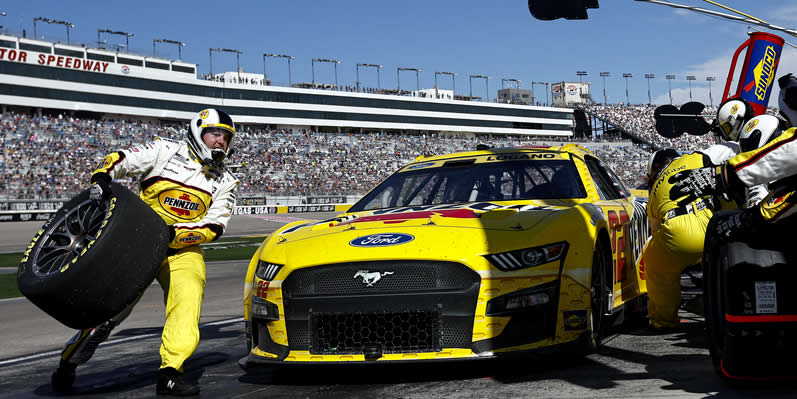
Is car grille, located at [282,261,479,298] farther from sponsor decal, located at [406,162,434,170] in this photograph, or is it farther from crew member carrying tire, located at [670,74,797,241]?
sponsor decal, located at [406,162,434,170]

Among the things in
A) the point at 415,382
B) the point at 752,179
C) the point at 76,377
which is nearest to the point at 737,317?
the point at 752,179

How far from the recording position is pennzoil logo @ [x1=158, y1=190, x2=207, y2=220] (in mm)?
5129

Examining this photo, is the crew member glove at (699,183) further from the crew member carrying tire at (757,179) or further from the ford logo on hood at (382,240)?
the ford logo on hood at (382,240)

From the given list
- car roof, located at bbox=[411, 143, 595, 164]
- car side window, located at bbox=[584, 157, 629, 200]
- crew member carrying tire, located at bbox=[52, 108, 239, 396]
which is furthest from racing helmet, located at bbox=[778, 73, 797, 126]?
crew member carrying tire, located at bbox=[52, 108, 239, 396]

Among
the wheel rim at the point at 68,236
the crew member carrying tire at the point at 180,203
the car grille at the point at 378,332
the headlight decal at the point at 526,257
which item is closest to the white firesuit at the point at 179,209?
the crew member carrying tire at the point at 180,203

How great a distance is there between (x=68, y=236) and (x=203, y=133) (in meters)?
1.08

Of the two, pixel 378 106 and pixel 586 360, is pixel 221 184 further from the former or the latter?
pixel 378 106

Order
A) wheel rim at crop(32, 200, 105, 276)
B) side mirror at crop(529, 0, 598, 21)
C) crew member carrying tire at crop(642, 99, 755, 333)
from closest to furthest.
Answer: wheel rim at crop(32, 200, 105, 276)
crew member carrying tire at crop(642, 99, 755, 333)
side mirror at crop(529, 0, 598, 21)

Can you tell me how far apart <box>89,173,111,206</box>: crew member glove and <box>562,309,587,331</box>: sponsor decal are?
2680 millimetres

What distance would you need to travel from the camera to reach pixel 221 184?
5316 millimetres

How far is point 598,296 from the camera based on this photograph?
5.00m

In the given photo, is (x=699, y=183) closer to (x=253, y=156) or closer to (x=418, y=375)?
(x=418, y=375)

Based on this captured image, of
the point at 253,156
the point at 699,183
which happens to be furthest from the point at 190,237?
the point at 253,156

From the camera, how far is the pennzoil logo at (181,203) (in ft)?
16.8
